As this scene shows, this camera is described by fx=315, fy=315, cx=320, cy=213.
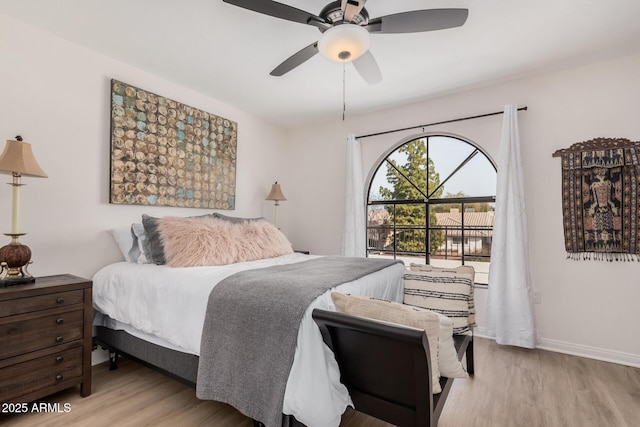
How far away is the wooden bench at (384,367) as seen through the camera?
1189 millimetres

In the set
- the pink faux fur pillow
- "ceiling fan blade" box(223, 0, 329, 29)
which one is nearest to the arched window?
the pink faux fur pillow

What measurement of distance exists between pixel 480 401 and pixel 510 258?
4.58 feet

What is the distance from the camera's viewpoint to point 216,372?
1586 millimetres

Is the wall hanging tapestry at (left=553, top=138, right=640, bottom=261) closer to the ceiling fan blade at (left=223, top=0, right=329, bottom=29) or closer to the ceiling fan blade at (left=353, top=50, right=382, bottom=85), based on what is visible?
the ceiling fan blade at (left=353, top=50, right=382, bottom=85)

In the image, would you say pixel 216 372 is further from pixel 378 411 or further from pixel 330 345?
pixel 378 411

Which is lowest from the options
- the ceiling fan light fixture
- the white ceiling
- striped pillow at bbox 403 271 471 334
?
striped pillow at bbox 403 271 471 334

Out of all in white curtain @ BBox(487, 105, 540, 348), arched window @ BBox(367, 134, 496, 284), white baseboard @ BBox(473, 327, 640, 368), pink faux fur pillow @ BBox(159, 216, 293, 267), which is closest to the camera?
pink faux fur pillow @ BBox(159, 216, 293, 267)

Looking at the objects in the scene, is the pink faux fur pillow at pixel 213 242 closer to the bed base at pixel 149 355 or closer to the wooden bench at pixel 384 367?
the bed base at pixel 149 355

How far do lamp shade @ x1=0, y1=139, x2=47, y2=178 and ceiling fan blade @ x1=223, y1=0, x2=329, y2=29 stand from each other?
1.55m

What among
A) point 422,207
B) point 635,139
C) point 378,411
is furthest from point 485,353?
point 635,139

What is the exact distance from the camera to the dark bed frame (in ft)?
3.91

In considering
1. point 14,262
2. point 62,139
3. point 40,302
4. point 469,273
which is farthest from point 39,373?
point 469,273

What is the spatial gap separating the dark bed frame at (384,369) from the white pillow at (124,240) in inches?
69.8

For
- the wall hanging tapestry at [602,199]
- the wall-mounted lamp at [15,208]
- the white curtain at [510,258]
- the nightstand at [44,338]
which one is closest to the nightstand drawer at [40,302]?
the nightstand at [44,338]
